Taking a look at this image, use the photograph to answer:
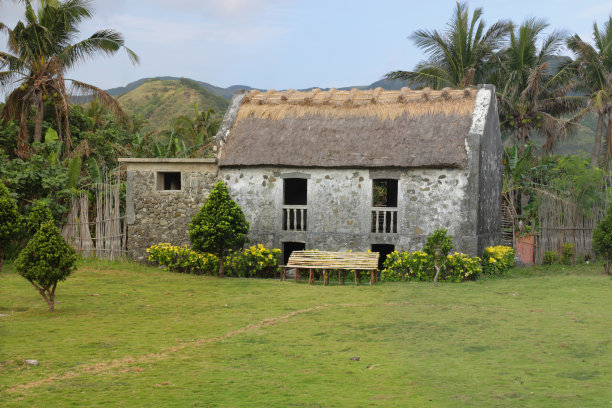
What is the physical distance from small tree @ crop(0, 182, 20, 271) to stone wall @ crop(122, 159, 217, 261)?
3.26 metres

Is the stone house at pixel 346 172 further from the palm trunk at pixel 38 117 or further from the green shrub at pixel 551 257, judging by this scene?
the palm trunk at pixel 38 117

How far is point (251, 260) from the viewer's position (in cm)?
1691

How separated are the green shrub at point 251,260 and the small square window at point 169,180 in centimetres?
292

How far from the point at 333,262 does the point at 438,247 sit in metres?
2.43

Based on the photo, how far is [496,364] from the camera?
7.77m

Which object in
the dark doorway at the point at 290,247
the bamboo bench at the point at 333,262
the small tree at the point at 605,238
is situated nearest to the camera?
the bamboo bench at the point at 333,262

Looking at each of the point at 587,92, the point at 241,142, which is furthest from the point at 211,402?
the point at 587,92

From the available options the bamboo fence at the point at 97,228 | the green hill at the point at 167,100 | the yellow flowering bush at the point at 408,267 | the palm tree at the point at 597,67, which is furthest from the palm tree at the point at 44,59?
the green hill at the point at 167,100

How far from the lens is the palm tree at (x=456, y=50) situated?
90.1 ft

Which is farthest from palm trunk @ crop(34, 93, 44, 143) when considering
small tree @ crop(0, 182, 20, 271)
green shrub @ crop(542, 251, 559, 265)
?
green shrub @ crop(542, 251, 559, 265)

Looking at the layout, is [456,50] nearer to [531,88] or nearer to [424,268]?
[531,88]

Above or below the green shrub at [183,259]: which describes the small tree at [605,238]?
above

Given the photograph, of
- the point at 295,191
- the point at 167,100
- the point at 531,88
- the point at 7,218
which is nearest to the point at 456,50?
the point at 531,88

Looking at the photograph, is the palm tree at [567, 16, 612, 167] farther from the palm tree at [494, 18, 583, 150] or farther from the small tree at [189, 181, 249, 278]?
the small tree at [189, 181, 249, 278]
